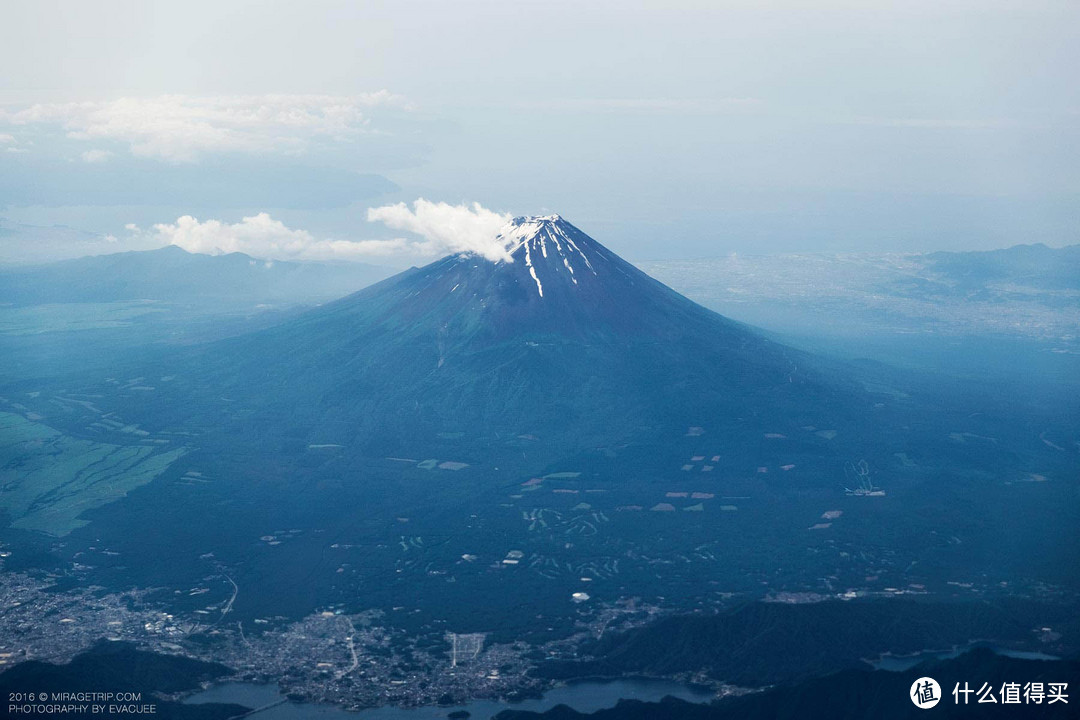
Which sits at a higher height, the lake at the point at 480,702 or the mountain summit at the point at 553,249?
the mountain summit at the point at 553,249

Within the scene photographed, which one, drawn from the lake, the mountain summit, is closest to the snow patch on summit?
the mountain summit

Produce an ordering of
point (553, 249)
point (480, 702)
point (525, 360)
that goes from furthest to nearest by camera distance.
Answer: point (553, 249) → point (525, 360) → point (480, 702)

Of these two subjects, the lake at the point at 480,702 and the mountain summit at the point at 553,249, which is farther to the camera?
the mountain summit at the point at 553,249

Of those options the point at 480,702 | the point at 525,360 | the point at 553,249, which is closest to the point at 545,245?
the point at 553,249

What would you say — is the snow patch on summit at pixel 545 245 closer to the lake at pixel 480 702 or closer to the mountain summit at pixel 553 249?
the mountain summit at pixel 553 249

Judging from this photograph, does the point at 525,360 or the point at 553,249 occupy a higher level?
the point at 553,249

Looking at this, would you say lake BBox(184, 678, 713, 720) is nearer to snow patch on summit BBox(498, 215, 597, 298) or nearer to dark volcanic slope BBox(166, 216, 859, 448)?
dark volcanic slope BBox(166, 216, 859, 448)

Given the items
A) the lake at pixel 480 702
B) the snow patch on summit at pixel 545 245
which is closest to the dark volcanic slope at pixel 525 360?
the snow patch on summit at pixel 545 245

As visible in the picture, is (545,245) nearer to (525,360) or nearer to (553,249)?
(553,249)

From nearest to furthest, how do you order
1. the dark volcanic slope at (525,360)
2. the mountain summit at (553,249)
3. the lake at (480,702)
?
1. the lake at (480,702)
2. the dark volcanic slope at (525,360)
3. the mountain summit at (553,249)
